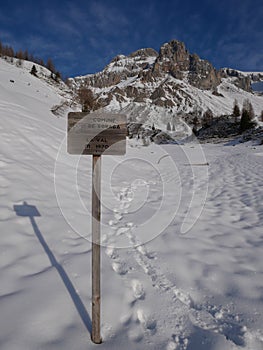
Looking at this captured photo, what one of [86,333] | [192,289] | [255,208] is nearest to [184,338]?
[192,289]

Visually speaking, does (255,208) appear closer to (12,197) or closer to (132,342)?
(132,342)

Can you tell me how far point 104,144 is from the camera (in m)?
1.88

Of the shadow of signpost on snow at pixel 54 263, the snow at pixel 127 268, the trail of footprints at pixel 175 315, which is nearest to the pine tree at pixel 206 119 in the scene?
the snow at pixel 127 268

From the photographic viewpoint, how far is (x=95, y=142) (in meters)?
1.86

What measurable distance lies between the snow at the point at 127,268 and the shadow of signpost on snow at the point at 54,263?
0.5 inches

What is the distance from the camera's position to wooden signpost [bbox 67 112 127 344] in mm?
1864

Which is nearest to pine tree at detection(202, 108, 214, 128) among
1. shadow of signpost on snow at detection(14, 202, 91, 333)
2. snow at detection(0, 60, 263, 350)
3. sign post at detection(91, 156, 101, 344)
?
snow at detection(0, 60, 263, 350)

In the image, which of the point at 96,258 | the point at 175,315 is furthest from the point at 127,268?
the point at 96,258

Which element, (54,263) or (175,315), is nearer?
(175,315)

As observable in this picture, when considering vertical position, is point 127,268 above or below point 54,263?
below

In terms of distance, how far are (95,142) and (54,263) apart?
2.21 m

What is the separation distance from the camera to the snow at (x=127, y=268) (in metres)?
2.05

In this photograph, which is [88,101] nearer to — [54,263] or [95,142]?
[54,263]

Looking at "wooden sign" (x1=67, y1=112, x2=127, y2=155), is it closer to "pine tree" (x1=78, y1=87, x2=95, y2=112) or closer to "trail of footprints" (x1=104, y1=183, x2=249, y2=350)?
"trail of footprints" (x1=104, y1=183, x2=249, y2=350)
